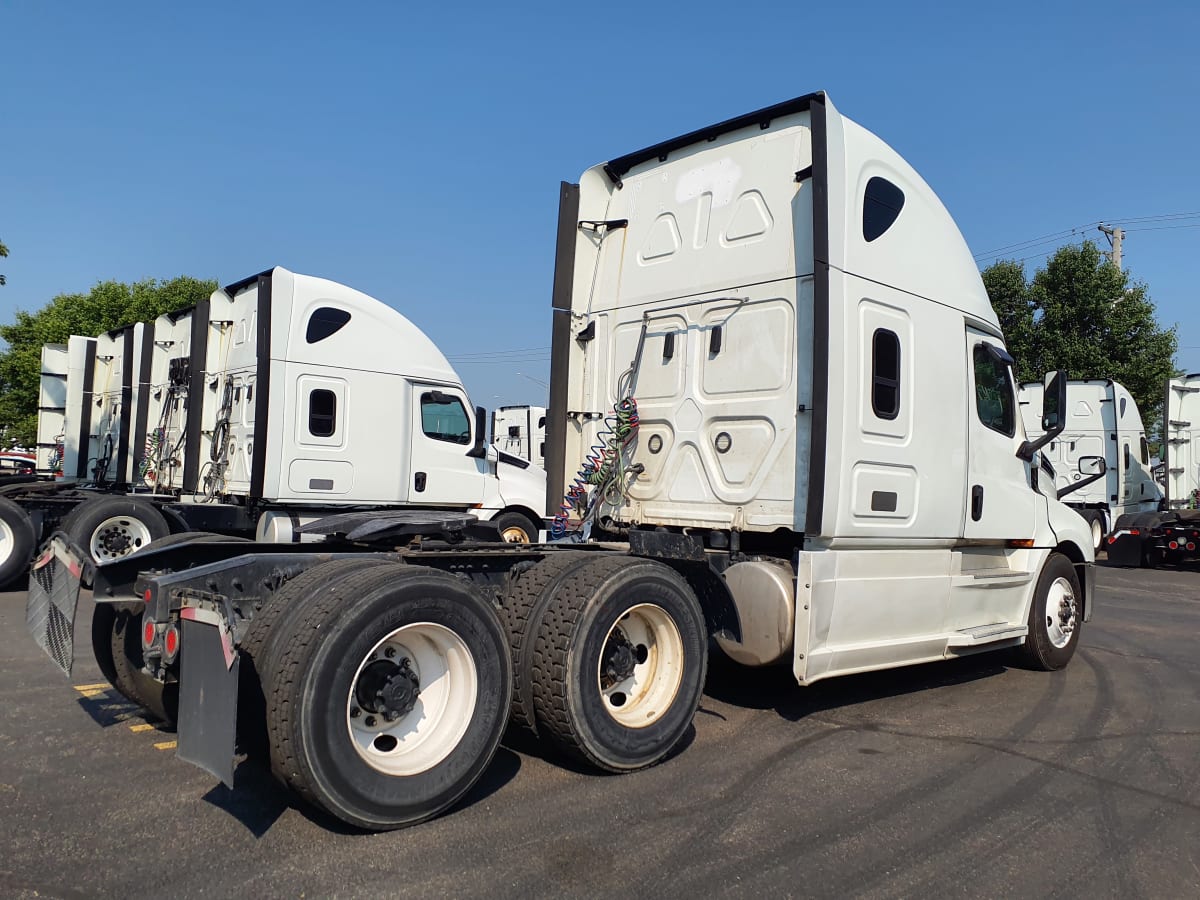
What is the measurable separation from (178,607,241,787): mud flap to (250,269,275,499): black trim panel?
22.4ft

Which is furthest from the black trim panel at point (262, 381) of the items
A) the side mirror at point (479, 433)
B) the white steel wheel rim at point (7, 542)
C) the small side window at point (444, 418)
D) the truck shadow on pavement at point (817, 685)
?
the truck shadow on pavement at point (817, 685)

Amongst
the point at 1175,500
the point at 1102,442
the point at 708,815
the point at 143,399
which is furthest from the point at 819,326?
the point at 1102,442

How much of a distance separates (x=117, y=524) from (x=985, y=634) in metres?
9.23

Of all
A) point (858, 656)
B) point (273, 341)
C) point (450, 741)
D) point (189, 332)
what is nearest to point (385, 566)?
point (450, 741)

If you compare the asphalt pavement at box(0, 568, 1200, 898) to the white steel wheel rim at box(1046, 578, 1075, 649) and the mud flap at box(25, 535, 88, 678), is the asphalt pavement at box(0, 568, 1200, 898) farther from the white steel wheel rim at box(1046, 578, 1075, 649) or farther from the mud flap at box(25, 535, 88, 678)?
the white steel wheel rim at box(1046, 578, 1075, 649)

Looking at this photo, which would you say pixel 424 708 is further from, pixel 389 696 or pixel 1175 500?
pixel 1175 500

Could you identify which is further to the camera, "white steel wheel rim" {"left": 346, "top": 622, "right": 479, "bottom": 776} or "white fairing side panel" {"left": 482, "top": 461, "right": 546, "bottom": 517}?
"white fairing side panel" {"left": 482, "top": 461, "right": 546, "bottom": 517}

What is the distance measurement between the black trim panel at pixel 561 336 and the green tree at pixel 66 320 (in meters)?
25.5

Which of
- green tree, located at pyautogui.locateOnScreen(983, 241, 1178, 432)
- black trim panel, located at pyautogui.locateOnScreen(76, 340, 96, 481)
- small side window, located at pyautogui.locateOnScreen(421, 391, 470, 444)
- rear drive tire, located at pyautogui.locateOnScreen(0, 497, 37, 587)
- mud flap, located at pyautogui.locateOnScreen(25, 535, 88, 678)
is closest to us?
mud flap, located at pyautogui.locateOnScreen(25, 535, 88, 678)

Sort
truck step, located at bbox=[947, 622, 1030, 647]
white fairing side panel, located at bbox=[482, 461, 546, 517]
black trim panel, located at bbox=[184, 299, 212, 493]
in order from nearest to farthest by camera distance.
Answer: truck step, located at bbox=[947, 622, 1030, 647] < black trim panel, located at bbox=[184, 299, 212, 493] < white fairing side panel, located at bbox=[482, 461, 546, 517]

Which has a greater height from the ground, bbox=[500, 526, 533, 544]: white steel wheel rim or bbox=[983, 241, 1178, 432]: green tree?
bbox=[983, 241, 1178, 432]: green tree

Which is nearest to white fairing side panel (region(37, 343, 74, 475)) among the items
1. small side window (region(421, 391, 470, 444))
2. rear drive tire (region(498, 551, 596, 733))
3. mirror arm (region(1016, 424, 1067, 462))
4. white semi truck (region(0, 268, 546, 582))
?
white semi truck (region(0, 268, 546, 582))

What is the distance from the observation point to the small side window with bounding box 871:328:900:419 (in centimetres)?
589

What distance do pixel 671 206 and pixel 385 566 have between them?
144 inches
